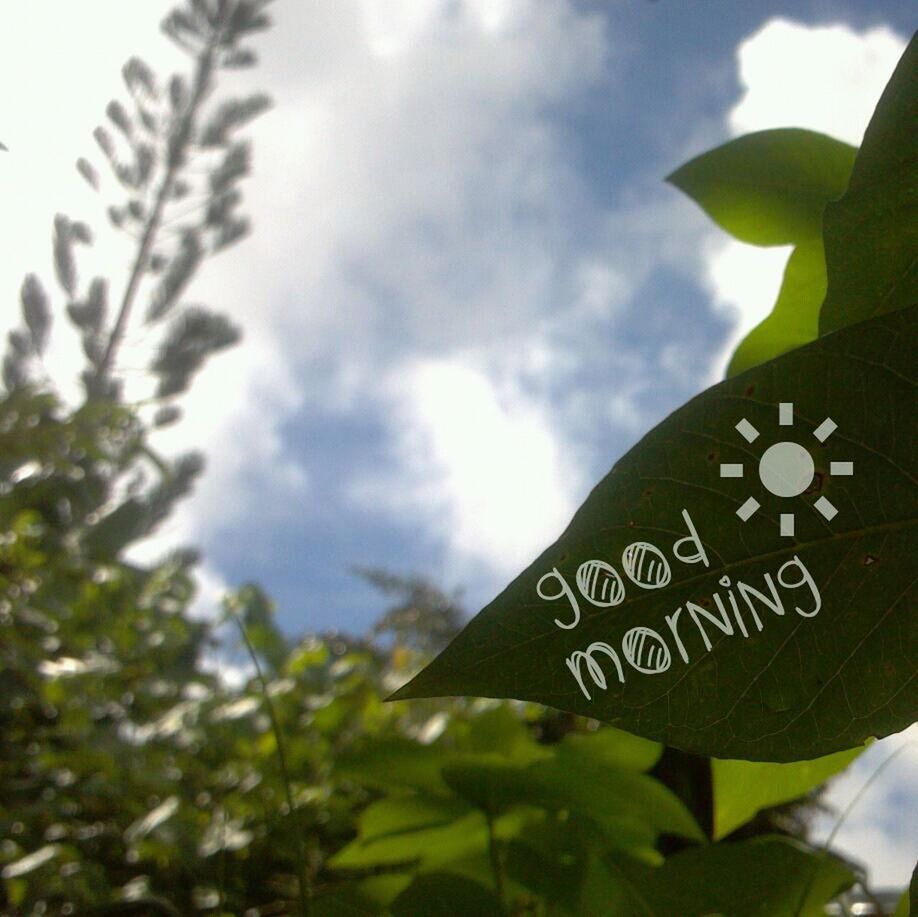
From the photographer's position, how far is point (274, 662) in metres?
1.12

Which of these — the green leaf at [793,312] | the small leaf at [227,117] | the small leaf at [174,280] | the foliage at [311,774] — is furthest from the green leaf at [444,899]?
the small leaf at [227,117]

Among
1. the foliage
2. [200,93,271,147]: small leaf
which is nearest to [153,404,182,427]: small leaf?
[200,93,271,147]: small leaf

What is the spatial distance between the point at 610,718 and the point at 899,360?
66 millimetres

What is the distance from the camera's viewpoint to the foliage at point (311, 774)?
0.22 meters

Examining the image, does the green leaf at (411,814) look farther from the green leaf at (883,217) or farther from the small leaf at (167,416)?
the small leaf at (167,416)

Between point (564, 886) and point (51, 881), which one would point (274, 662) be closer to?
point (51, 881)

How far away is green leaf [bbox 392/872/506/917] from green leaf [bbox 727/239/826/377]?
132 mm

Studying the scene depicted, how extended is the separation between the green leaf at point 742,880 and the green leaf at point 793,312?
110mm

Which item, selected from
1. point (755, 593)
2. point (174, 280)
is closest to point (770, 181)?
point (755, 593)

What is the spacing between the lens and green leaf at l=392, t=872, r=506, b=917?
198 millimetres

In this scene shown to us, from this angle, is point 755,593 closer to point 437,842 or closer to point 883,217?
point 883,217

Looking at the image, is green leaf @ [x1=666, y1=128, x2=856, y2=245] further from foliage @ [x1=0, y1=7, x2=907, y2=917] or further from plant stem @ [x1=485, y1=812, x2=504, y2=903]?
plant stem @ [x1=485, y1=812, x2=504, y2=903]

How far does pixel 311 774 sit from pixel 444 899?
909 mm

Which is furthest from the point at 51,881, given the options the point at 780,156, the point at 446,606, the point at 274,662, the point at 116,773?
the point at 446,606
